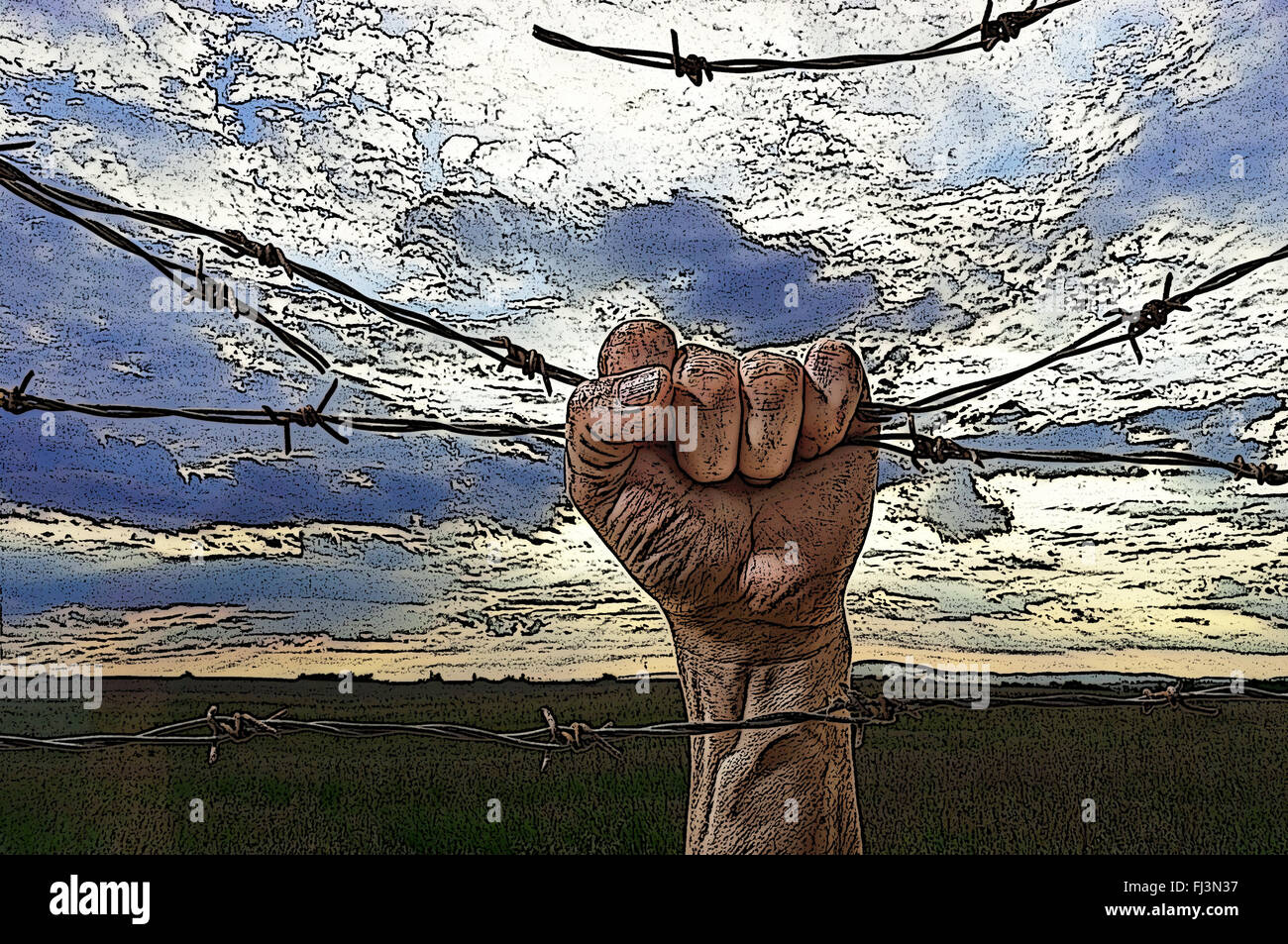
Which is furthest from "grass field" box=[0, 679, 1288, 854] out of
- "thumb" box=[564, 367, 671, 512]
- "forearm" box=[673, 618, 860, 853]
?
"thumb" box=[564, 367, 671, 512]

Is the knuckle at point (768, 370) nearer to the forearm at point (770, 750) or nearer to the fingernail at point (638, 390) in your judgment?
the fingernail at point (638, 390)

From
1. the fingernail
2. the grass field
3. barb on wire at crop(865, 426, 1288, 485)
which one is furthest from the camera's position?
the grass field

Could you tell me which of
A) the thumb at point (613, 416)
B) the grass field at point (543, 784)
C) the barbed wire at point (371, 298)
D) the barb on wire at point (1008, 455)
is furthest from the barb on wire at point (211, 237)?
the grass field at point (543, 784)

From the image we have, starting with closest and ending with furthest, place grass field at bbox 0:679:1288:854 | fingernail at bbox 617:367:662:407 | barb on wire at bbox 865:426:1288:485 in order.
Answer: fingernail at bbox 617:367:662:407 < barb on wire at bbox 865:426:1288:485 < grass field at bbox 0:679:1288:854

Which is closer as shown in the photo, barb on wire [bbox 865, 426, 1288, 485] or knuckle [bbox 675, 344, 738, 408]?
knuckle [bbox 675, 344, 738, 408]

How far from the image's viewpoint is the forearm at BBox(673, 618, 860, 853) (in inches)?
37.0

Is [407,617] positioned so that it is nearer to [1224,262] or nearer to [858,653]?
[858,653]

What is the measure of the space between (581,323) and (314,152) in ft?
2.49

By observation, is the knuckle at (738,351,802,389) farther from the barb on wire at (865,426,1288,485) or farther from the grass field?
the grass field

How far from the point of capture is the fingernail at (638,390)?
84 centimetres

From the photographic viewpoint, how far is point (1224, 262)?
2.32 meters

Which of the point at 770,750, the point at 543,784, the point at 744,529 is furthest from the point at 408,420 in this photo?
the point at 543,784

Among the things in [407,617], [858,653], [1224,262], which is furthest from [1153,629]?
[407,617]

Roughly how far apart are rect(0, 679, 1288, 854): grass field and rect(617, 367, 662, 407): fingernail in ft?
5.31
